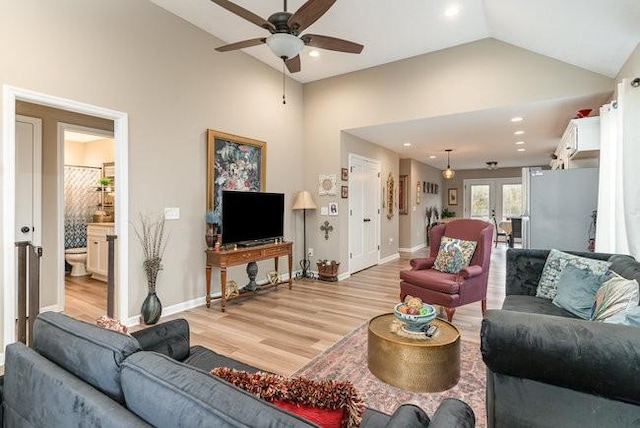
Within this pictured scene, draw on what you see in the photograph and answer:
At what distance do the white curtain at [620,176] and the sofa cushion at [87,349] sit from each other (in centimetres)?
324

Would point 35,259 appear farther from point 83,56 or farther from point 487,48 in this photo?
point 487,48

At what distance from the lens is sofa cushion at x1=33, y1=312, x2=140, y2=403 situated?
3.27ft

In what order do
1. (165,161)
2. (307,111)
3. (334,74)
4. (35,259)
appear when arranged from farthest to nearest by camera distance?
(307,111) → (334,74) → (165,161) → (35,259)

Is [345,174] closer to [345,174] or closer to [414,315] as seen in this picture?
[345,174]

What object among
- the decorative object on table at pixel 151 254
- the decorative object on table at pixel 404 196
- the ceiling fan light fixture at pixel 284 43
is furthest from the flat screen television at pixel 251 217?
the decorative object on table at pixel 404 196

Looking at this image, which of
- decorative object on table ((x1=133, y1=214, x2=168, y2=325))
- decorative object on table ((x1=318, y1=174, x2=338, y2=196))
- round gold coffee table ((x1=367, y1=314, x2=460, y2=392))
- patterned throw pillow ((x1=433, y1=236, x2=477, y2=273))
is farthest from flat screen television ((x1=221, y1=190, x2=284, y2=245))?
round gold coffee table ((x1=367, y1=314, x2=460, y2=392))

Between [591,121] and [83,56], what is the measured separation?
16.7ft

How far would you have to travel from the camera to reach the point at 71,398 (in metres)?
0.98

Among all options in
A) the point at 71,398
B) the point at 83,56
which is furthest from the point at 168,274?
the point at 71,398

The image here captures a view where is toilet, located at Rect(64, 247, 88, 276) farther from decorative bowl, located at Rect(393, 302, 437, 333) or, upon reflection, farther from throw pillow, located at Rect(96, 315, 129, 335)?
decorative bowl, located at Rect(393, 302, 437, 333)

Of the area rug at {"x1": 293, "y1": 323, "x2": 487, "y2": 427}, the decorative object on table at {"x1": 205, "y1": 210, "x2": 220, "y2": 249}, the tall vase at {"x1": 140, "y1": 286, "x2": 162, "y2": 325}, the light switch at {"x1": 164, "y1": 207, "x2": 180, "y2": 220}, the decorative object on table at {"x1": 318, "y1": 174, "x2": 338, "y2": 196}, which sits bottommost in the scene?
the area rug at {"x1": 293, "y1": 323, "x2": 487, "y2": 427}

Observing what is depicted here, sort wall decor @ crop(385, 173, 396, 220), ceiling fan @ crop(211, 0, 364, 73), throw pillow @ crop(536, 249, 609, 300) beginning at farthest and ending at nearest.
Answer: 1. wall decor @ crop(385, 173, 396, 220)
2. throw pillow @ crop(536, 249, 609, 300)
3. ceiling fan @ crop(211, 0, 364, 73)

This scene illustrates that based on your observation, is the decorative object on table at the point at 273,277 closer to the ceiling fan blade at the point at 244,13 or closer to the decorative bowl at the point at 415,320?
the decorative bowl at the point at 415,320

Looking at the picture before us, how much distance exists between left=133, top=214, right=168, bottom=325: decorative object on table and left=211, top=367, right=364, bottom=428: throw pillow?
2.98 m
